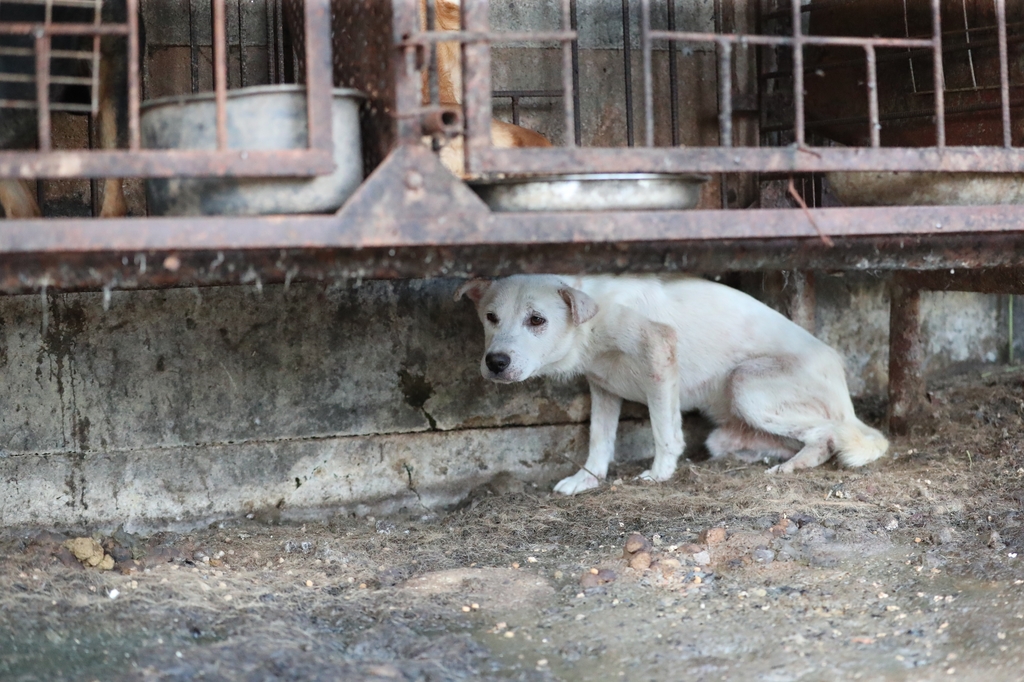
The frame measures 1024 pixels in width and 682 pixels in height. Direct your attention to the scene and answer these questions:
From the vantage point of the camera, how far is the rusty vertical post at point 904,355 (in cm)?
595

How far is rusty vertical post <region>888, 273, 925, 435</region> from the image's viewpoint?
19.5ft

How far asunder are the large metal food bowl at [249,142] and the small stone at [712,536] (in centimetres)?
203

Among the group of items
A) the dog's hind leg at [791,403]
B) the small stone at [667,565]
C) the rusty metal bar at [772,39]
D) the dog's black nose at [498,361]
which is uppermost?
the rusty metal bar at [772,39]

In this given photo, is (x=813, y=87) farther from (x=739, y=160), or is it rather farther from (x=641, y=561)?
(x=641, y=561)

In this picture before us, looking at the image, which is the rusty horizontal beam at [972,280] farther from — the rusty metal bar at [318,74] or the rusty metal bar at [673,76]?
the rusty metal bar at [318,74]

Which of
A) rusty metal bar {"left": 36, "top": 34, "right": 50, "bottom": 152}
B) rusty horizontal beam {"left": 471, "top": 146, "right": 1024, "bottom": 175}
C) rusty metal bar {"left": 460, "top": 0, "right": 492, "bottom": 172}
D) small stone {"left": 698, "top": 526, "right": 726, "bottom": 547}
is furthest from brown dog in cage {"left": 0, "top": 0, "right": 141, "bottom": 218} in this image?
small stone {"left": 698, "top": 526, "right": 726, "bottom": 547}

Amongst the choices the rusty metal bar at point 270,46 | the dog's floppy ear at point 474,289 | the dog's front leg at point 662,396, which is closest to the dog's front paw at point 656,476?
the dog's front leg at point 662,396

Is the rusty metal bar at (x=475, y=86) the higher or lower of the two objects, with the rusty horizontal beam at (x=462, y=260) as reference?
higher

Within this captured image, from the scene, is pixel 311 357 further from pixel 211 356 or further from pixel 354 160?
pixel 354 160

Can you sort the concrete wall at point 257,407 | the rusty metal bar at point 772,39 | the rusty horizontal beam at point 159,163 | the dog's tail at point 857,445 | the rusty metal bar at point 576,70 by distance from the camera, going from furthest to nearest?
1. the rusty metal bar at point 576,70
2. the dog's tail at point 857,445
3. the concrete wall at point 257,407
4. the rusty metal bar at point 772,39
5. the rusty horizontal beam at point 159,163

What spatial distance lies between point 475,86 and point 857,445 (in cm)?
330

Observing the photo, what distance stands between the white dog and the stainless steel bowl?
1.85 meters

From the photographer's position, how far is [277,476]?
5.45 metres

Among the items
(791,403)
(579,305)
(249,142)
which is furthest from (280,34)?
(791,403)
